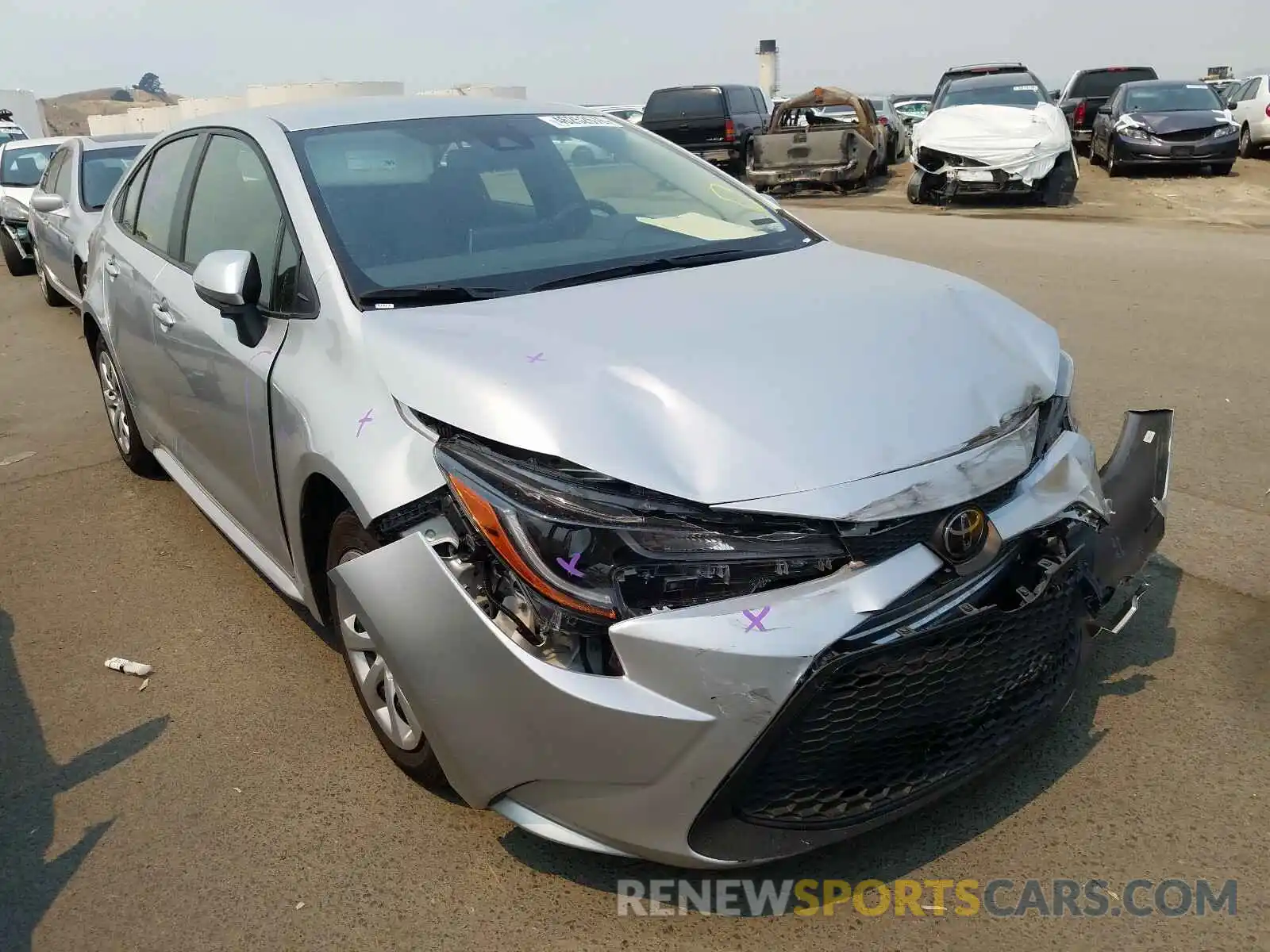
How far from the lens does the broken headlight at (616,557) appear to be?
2.21 m

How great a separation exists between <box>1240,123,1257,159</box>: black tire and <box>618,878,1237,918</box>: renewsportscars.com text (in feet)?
67.6

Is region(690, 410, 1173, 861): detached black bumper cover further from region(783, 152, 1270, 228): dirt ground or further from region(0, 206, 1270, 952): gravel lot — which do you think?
region(783, 152, 1270, 228): dirt ground

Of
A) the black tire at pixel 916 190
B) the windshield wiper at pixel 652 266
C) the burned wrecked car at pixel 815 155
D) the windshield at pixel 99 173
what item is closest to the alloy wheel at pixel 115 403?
the windshield wiper at pixel 652 266

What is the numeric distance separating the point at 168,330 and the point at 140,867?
2.01 m

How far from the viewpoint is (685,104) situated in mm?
19875

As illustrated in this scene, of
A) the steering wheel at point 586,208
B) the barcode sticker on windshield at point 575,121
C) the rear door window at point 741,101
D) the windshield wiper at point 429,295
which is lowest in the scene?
the rear door window at point 741,101

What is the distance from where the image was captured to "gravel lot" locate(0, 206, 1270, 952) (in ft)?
8.04

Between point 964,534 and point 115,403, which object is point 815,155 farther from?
point 964,534

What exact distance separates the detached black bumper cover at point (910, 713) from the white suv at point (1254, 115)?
64.1 ft

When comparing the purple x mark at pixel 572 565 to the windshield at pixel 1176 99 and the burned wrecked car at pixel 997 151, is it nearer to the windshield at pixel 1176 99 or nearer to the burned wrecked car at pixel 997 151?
the burned wrecked car at pixel 997 151

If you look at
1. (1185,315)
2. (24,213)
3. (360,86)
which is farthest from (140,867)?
(360,86)

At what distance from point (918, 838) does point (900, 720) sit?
0.48m

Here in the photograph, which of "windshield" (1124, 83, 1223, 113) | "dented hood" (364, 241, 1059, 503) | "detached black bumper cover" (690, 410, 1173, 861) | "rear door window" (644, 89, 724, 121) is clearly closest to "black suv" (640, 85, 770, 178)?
"rear door window" (644, 89, 724, 121)

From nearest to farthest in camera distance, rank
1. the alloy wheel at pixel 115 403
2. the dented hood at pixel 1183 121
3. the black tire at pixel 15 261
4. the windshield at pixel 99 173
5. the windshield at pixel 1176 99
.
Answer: the alloy wheel at pixel 115 403 < the windshield at pixel 99 173 < the black tire at pixel 15 261 < the dented hood at pixel 1183 121 < the windshield at pixel 1176 99
